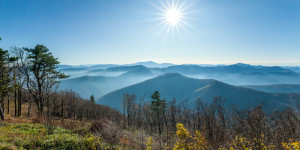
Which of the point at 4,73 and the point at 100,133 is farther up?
the point at 4,73

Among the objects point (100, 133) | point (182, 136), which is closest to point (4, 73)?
point (100, 133)

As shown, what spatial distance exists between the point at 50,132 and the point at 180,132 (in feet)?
40.1

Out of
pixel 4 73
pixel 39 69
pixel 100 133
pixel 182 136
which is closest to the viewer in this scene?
pixel 182 136

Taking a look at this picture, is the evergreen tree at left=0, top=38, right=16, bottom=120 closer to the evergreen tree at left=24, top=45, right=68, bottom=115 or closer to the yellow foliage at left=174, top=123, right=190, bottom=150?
the evergreen tree at left=24, top=45, right=68, bottom=115

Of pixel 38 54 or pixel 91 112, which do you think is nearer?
pixel 38 54

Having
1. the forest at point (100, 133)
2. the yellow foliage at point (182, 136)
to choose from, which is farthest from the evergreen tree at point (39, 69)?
the yellow foliage at point (182, 136)

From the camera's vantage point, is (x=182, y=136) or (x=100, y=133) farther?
(x=100, y=133)

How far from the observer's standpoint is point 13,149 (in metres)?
8.15

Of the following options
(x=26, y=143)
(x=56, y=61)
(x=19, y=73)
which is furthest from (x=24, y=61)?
(x=26, y=143)

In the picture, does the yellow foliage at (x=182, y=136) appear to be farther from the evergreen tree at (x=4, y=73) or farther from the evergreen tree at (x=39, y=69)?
the evergreen tree at (x=4, y=73)

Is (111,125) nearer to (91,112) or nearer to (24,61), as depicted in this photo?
(24,61)

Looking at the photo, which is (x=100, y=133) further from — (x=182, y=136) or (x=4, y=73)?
(x=4, y=73)

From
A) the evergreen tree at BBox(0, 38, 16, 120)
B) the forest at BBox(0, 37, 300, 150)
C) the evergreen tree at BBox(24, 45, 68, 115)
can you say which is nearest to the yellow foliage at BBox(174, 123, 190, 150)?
the forest at BBox(0, 37, 300, 150)

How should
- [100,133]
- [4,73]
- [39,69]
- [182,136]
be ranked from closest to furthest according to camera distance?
[182,136]
[100,133]
[4,73]
[39,69]
